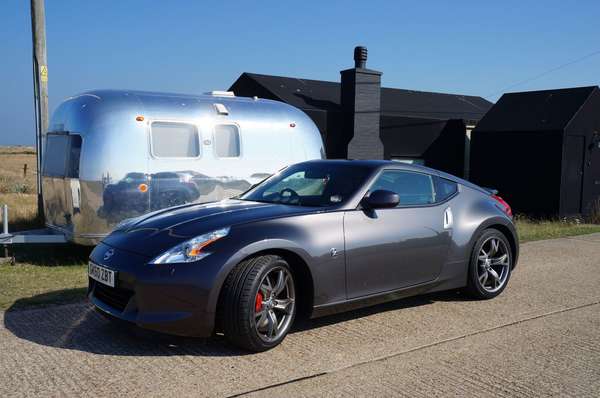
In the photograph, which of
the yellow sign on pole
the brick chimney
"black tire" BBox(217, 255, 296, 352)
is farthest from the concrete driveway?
the brick chimney

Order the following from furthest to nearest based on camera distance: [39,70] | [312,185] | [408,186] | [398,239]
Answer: [39,70], [408,186], [312,185], [398,239]

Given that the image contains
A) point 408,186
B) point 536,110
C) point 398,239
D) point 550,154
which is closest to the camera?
point 398,239

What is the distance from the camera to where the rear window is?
801 cm

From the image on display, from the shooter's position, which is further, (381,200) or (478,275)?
(478,275)

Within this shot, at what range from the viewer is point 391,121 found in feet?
56.2

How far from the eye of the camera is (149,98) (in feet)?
27.2

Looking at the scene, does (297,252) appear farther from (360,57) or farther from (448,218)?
(360,57)

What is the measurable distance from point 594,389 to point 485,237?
2.44 meters

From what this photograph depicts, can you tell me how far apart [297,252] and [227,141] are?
15.0 ft

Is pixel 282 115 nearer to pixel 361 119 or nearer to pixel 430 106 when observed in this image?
pixel 361 119

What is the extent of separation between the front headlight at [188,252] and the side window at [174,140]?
13.3 feet

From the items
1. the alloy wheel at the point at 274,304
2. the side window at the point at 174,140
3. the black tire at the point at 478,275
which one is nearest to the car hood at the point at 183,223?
the alloy wheel at the point at 274,304

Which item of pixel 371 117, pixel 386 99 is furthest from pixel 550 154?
pixel 386 99

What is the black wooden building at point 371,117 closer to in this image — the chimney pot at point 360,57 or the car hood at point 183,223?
the chimney pot at point 360,57
